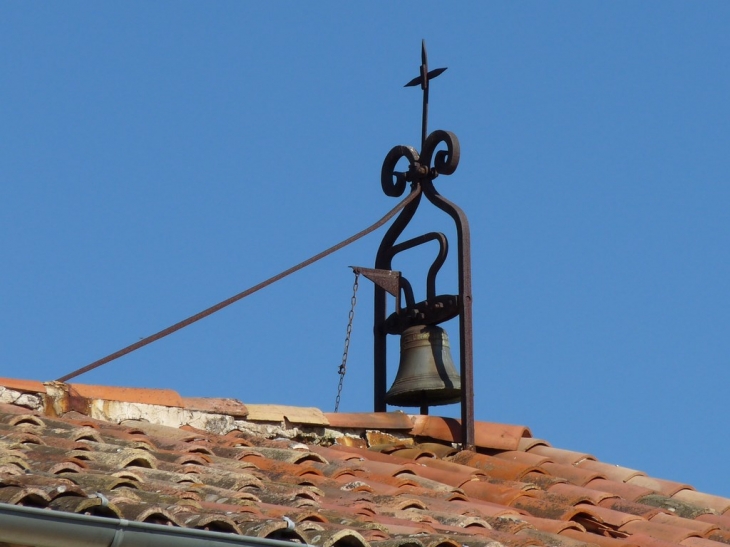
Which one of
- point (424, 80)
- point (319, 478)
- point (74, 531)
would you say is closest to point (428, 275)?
point (424, 80)

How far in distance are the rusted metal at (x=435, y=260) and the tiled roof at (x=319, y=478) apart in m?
0.38

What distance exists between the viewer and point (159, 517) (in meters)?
3.63

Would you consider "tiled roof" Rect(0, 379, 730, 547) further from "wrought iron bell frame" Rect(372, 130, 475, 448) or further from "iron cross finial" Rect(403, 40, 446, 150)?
"iron cross finial" Rect(403, 40, 446, 150)

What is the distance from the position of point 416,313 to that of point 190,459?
2.43 meters

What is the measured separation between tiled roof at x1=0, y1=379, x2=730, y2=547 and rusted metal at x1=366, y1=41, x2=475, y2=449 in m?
0.38

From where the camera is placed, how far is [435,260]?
7.28 m

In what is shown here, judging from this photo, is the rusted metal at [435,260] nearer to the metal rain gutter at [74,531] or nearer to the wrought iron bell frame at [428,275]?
the wrought iron bell frame at [428,275]

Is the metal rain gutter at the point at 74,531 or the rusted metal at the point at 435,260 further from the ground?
the rusted metal at the point at 435,260

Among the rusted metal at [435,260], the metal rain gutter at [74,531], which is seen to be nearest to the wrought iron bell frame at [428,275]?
the rusted metal at [435,260]

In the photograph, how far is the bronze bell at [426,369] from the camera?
7.13 m

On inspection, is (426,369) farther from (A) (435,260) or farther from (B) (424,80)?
(B) (424,80)

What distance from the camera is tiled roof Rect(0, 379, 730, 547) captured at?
3.89 meters

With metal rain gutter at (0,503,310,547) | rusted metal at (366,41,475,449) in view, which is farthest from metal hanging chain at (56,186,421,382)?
metal rain gutter at (0,503,310,547)

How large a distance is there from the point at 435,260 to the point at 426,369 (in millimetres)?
553
